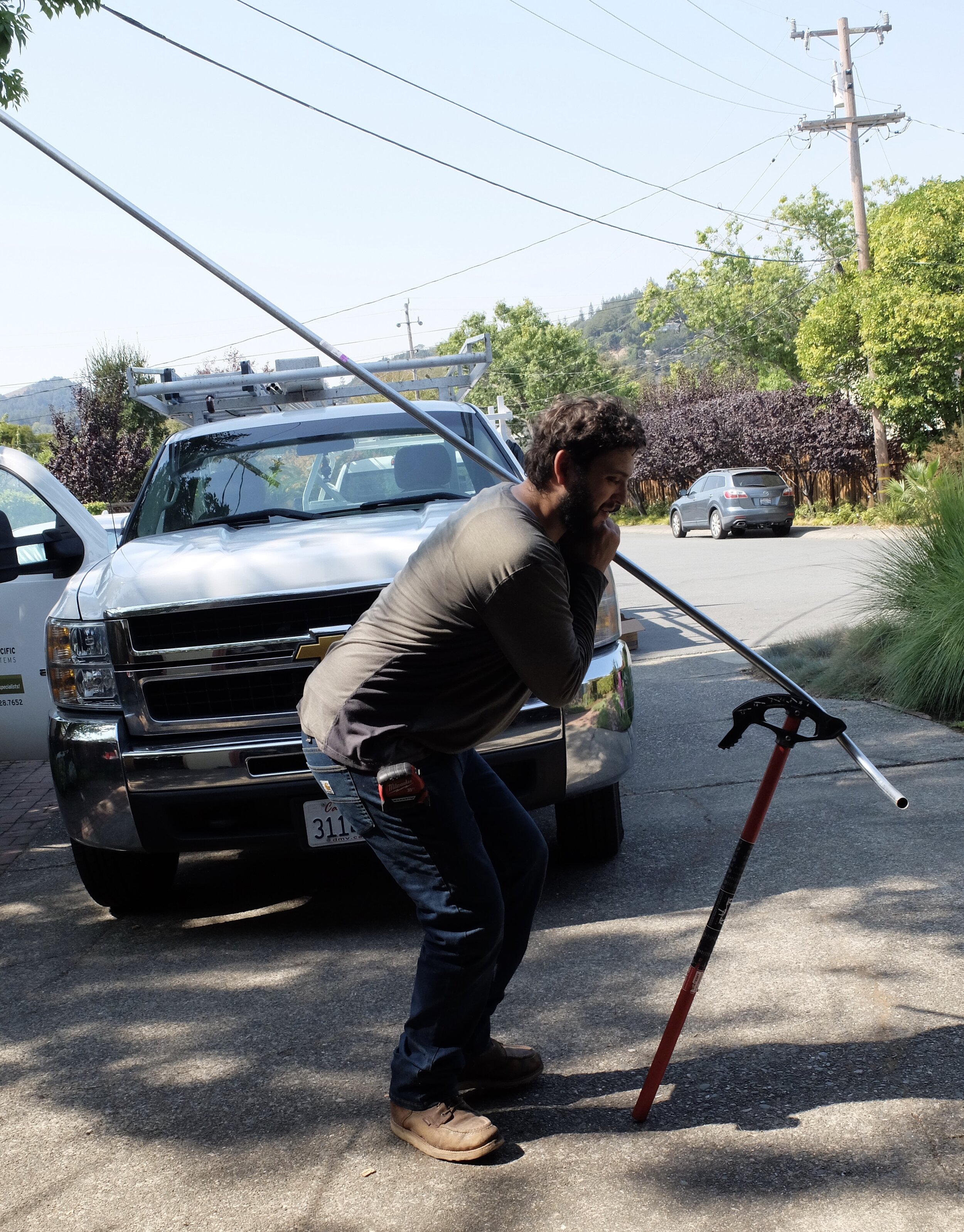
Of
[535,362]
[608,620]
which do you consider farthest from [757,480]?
[535,362]

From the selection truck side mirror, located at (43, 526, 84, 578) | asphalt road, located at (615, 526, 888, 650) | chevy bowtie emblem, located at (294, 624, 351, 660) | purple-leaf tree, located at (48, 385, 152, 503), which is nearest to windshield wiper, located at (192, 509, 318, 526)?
truck side mirror, located at (43, 526, 84, 578)

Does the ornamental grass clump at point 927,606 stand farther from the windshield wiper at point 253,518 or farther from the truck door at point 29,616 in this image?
the truck door at point 29,616

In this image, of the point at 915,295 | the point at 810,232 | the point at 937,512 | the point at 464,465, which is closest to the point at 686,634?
the point at 937,512

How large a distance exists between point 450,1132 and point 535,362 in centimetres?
7227

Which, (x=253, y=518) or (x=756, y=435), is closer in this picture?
(x=253, y=518)

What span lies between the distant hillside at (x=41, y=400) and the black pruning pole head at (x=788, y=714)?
3117cm

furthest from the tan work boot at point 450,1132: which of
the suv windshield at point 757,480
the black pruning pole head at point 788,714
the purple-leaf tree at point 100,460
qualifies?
the purple-leaf tree at point 100,460

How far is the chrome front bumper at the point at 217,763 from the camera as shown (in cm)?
434

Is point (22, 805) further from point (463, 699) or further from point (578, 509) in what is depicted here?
point (578, 509)

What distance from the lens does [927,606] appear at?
812 cm

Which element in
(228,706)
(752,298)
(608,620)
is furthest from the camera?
(752,298)

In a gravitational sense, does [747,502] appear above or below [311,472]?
below

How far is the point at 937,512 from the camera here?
859cm

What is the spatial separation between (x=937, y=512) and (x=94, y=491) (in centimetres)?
3065
